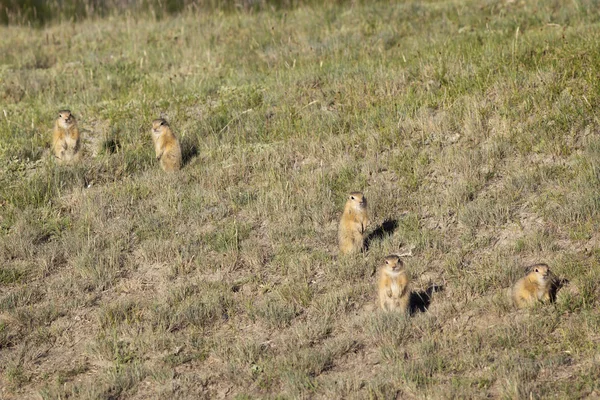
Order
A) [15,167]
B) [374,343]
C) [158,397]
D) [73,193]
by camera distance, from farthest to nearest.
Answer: [15,167], [73,193], [374,343], [158,397]

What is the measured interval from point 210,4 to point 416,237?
1228cm

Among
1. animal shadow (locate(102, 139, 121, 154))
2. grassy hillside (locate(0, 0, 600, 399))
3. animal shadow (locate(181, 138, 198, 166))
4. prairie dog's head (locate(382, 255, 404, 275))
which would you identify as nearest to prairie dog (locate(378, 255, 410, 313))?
prairie dog's head (locate(382, 255, 404, 275))

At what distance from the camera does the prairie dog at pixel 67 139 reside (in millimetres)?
12023

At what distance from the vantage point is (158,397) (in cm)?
743

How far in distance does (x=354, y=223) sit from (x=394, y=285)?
4.45ft

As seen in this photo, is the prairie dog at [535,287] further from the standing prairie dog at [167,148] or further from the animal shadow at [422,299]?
the standing prairie dog at [167,148]

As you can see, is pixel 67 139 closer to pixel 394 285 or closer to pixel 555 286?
pixel 394 285

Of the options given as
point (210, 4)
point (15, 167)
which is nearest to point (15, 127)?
point (15, 167)

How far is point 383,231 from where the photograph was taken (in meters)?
9.91

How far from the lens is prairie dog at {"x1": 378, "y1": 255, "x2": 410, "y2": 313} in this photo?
26.5ft

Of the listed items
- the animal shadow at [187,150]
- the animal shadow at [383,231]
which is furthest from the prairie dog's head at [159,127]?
the animal shadow at [383,231]

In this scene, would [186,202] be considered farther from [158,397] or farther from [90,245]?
Answer: [158,397]

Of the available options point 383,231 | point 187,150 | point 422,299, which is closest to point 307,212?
point 383,231

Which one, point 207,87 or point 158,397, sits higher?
point 207,87
